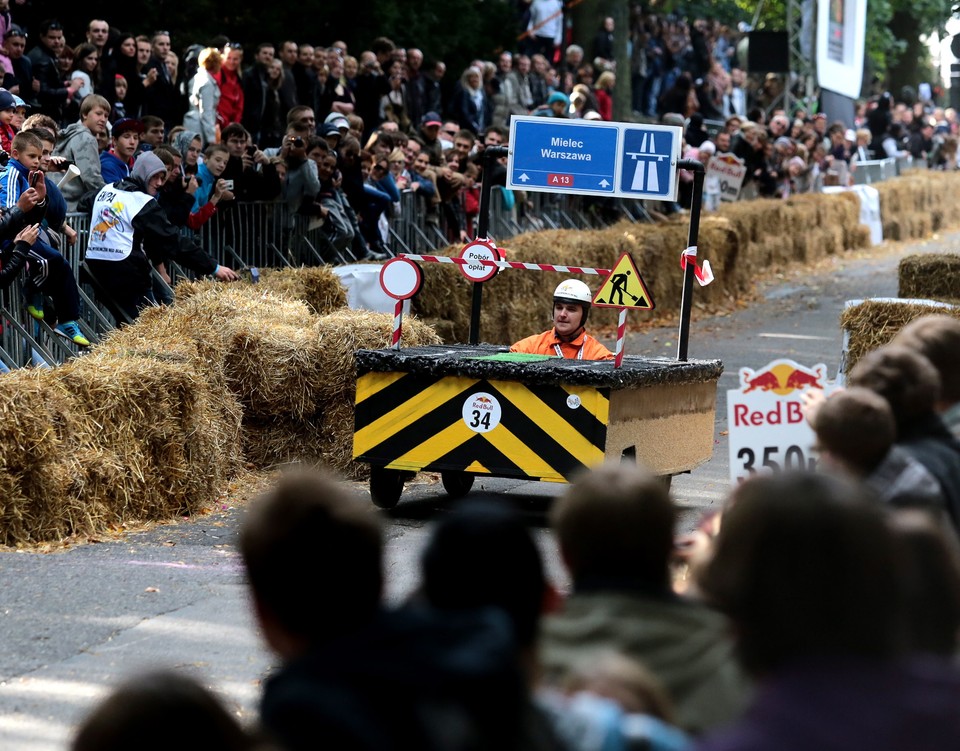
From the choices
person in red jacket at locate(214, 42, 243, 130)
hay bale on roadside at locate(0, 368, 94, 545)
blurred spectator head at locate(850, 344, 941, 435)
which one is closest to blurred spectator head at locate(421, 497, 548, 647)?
blurred spectator head at locate(850, 344, 941, 435)

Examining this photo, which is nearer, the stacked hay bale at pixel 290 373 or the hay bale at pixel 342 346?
the stacked hay bale at pixel 290 373

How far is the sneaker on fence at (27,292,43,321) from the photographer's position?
12461 millimetres

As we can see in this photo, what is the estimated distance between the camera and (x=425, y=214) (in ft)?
63.1

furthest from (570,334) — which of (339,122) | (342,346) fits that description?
(339,122)

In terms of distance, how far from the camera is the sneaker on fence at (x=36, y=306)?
12.5m

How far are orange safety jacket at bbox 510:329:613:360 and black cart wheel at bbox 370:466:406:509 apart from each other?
1.24 metres

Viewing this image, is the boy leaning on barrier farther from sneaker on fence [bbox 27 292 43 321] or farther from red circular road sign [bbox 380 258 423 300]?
red circular road sign [bbox 380 258 423 300]

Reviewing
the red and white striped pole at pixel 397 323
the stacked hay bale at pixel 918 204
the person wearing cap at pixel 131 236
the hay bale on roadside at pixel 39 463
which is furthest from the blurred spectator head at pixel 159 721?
the stacked hay bale at pixel 918 204

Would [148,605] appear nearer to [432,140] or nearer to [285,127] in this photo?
[285,127]

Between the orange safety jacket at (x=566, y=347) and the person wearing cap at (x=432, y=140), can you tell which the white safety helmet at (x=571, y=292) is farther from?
the person wearing cap at (x=432, y=140)

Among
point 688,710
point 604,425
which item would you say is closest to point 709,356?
point 604,425

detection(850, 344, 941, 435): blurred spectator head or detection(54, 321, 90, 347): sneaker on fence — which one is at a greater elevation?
detection(850, 344, 941, 435): blurred spectator head

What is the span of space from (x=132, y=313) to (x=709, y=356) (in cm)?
769

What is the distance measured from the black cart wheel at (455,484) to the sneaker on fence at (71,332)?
9.52ft
